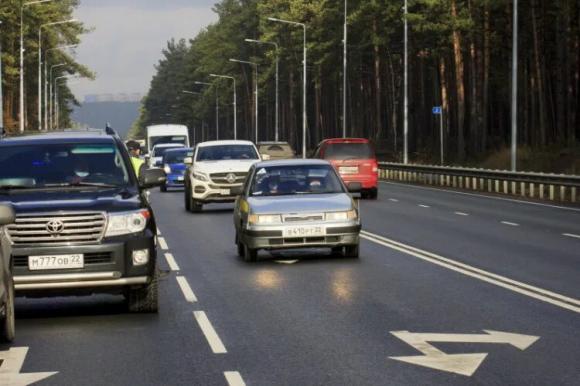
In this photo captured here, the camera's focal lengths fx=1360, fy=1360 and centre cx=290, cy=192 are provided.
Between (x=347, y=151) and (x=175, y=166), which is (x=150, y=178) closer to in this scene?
(x=347, y=151)

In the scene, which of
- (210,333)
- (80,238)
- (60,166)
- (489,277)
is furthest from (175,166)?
(210,333)

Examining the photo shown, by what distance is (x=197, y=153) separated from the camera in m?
33.5

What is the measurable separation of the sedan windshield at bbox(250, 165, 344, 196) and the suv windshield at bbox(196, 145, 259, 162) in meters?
13.3

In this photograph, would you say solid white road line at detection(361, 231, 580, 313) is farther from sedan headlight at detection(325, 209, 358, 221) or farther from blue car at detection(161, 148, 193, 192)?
blue car at detection(161, 148, 193, 192)

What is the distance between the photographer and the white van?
77.3 metres

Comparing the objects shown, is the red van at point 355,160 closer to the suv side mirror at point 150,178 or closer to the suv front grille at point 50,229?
the suv side mirror at point 150,178

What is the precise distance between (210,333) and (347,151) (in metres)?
27.5

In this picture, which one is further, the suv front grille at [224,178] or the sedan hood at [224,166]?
the sedan hood at [224,166]

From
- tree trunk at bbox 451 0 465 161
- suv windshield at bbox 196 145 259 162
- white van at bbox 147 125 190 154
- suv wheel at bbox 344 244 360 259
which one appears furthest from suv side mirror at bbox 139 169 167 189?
white van at bbox 147 125 190 154

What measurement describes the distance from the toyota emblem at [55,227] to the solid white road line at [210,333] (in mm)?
1494

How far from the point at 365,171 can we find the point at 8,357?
92.3 feet

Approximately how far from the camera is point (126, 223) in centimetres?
1241

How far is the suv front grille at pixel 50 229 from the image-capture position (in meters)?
12.2

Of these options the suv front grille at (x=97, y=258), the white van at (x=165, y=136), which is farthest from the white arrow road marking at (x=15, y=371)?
the white van at (x=165, y=136)
